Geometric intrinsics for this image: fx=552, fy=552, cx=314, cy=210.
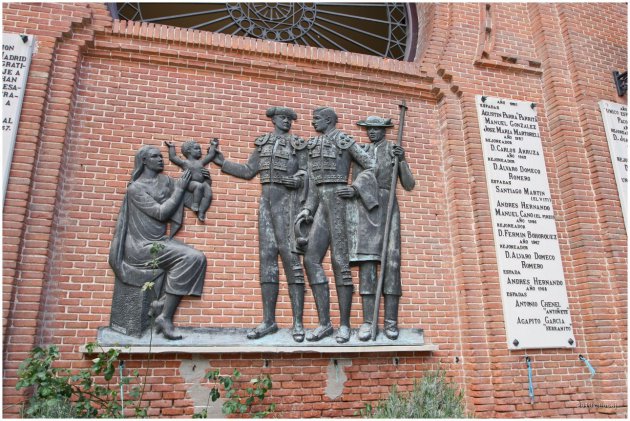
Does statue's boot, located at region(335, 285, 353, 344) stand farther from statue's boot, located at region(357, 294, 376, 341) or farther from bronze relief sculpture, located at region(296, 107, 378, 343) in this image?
statue's boot, located at region(357, 294, 376, 341)

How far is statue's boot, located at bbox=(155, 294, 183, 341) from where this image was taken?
17.4 ft

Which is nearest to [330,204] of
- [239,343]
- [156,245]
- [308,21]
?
[239,343]

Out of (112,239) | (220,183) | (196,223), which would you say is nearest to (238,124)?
(220,183)

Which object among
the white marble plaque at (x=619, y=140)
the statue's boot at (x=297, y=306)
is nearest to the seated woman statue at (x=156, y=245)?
the statue's boot at (x=297, y=306)

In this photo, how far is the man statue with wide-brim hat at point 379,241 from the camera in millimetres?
5926

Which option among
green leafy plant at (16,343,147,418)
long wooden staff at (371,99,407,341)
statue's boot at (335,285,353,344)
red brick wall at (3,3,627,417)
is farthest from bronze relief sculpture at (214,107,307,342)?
green leafy plant at (16,343,147,418)

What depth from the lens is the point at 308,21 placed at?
7.35m

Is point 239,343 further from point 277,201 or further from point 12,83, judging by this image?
point 12,83

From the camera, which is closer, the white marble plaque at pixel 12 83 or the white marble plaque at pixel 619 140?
the white marble plaque at pixel 12 83

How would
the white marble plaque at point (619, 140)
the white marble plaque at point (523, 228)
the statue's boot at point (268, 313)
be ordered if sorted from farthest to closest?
the white marble plaque at point (619, 140), the white marble plaque at point (523, 228), the statue's boot at point (268, 313)

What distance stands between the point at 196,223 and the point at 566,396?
14.5ft

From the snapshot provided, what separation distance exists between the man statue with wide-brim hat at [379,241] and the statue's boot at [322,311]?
14.0 inches

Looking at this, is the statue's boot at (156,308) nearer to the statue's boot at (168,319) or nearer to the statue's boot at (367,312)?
the statue's boot at (168,319)

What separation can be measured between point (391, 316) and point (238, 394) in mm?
1784
